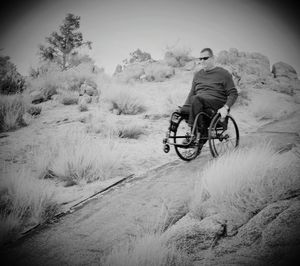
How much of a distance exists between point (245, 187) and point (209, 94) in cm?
209

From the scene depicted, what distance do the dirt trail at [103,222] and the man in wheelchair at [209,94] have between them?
1.01 metres

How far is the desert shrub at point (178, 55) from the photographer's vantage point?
19.0 metres

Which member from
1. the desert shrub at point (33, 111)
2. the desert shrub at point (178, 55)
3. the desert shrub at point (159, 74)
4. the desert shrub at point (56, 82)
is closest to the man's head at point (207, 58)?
the desert shrub at point (33, 111)

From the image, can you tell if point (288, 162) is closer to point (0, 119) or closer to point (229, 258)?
point (229, 258)

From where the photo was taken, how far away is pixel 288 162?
231cm

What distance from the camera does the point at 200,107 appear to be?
11.3 ft

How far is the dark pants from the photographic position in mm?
3432

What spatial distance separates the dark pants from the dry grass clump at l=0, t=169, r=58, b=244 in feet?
8.04

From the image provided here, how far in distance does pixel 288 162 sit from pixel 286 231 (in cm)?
130

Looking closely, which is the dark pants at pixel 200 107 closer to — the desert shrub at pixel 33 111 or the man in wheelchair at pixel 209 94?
the man in wheelchair at pixel 209 94

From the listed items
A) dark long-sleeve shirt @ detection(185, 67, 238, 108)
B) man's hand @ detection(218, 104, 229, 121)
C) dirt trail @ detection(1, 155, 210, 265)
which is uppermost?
dark long-sleeve shirt @ detection(185, 67, 238, 108)

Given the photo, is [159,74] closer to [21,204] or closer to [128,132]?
[128,132]

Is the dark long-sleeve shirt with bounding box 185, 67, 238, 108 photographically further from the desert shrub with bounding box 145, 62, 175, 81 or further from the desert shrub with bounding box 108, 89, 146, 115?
the desert shrub with bounding box 145, 62, 175, 81

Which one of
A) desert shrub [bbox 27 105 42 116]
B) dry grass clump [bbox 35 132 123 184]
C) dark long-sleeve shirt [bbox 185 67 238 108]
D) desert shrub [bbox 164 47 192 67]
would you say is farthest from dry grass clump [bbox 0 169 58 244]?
desert shrub [bbox 164 47 192 67]
